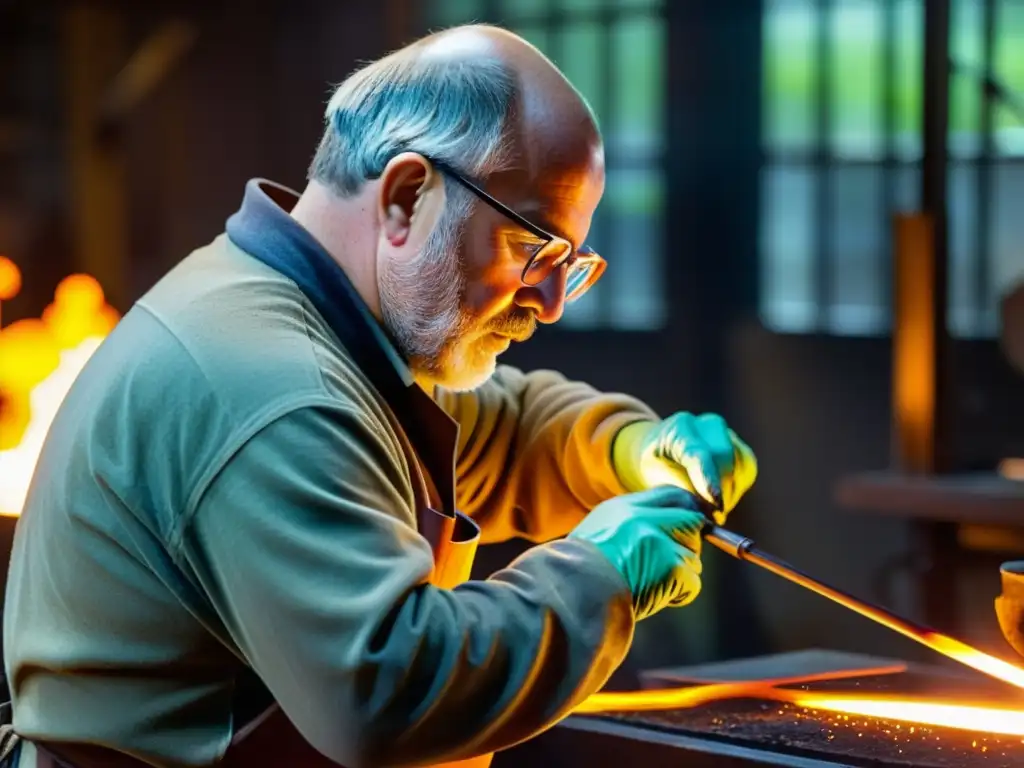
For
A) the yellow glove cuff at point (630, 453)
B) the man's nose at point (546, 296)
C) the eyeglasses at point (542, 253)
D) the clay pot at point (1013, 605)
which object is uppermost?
the eyeglasses at point (542, 253)

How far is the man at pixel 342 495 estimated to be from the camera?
123 cm

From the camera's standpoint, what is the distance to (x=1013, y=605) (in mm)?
1651

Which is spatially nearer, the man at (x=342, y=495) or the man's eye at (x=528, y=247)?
the man at (x=342, y=495)

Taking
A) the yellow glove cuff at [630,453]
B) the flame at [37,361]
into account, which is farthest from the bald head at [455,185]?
the flame at [37,361]

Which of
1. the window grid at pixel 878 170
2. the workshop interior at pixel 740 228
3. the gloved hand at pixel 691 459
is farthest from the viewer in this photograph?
the window grid at pixel 878 170

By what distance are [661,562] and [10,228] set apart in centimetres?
497

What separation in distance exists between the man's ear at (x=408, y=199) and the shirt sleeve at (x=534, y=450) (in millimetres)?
437

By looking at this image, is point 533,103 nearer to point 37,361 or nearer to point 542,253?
point 542,253

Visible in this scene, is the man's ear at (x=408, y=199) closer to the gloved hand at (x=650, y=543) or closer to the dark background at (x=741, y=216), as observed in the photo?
the gloved hand at (x=650, y=543)

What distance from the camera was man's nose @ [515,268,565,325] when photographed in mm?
1526

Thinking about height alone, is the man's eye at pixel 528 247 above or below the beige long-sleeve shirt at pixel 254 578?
above

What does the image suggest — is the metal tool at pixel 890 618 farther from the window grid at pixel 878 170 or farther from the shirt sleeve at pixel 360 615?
the window grid at pixel 878 170

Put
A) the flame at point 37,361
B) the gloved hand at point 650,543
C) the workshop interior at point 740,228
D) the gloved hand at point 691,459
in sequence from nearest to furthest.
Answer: the gloved hand at point 650,543 < the gloved hand at point 691,459 < the flame at point 37,361 < the workshop interior at point 740,228

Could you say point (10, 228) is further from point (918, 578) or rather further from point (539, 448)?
point (539, 448)
